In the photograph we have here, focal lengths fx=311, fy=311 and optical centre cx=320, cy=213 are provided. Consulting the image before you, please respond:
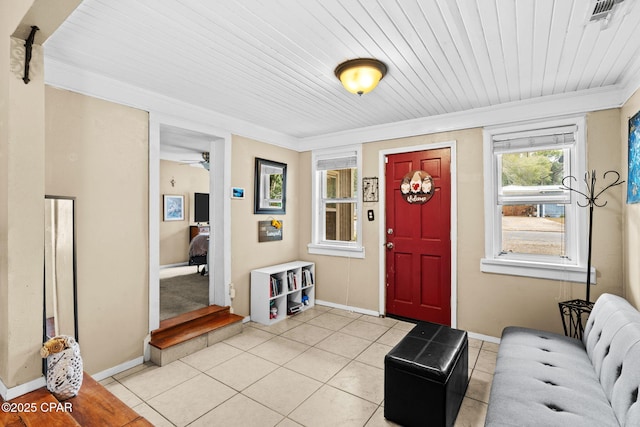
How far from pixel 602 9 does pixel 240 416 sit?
3340 mm

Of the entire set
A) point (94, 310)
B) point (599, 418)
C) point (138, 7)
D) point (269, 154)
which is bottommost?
point (599, 418)

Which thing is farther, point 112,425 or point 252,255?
point 252,255

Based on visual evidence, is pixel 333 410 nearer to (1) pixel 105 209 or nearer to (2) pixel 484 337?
(2) pixel 484 337

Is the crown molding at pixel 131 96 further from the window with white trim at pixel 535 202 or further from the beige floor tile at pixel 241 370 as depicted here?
the window with white trim at pixel 535 202

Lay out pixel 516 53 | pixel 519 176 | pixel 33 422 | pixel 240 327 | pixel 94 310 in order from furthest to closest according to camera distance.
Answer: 1. pixel 240 327
2. pixel 519 176
3. pixel 94 310
4. pixel 516 53
5. pixel 33 422

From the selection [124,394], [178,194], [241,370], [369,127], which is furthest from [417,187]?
[178,194]

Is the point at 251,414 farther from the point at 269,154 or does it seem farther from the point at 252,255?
the point at 269,154

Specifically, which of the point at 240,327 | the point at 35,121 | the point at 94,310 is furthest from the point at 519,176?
the point at 94,310

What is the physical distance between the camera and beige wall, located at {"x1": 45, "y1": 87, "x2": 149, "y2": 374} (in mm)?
2445

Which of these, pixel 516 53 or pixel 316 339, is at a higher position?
pixel 516 53

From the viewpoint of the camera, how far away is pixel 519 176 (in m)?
3.37

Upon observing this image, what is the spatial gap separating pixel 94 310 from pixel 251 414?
1.58 metres

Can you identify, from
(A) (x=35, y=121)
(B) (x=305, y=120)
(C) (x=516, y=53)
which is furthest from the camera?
(B) (x=305, y=120)

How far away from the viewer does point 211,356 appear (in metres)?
3.03
